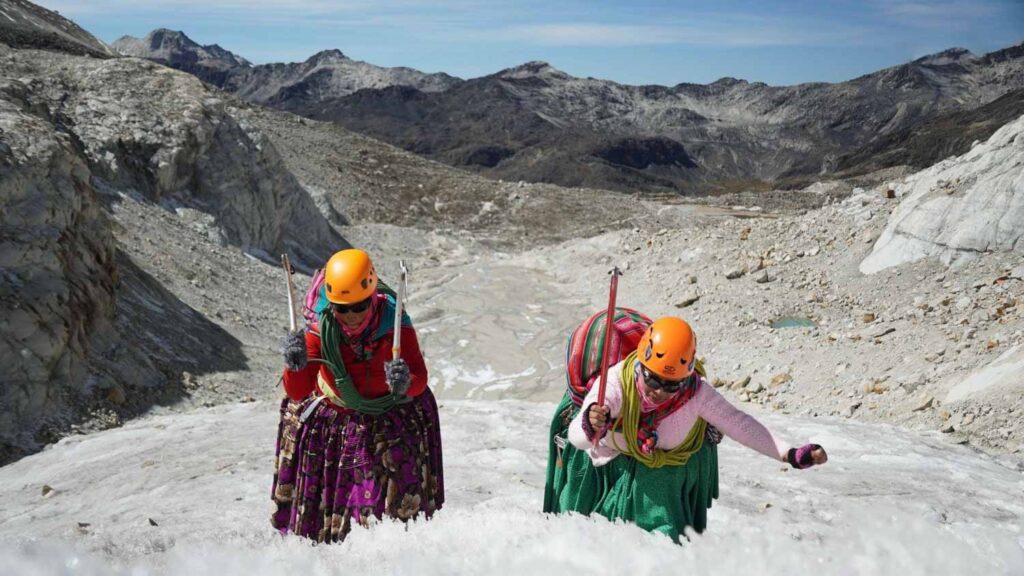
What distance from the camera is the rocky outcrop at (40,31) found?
1918cm

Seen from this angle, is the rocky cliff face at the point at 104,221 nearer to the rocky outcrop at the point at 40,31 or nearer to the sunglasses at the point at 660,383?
the rocky outcrop at the point at 40,31

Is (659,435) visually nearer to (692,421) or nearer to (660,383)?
(692,421)

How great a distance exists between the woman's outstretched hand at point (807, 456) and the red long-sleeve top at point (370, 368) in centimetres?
152

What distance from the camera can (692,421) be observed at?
3.10 meters

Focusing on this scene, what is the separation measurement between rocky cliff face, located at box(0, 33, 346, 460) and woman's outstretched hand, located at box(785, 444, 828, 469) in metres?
6.03

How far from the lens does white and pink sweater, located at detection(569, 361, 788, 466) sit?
3066 mm

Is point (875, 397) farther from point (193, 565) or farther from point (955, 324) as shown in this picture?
point (193, 565)

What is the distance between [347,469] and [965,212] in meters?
9.69

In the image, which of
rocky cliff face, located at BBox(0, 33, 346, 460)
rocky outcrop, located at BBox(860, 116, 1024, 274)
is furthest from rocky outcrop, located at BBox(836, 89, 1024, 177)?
rocky cliff face, located at BBox(0, 33, 346, 460)

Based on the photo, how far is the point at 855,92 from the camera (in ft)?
444

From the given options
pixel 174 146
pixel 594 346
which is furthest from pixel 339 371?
pixel 174 146

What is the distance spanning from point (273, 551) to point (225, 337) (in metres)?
8.81

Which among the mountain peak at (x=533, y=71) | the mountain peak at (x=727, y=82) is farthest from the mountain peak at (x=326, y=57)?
the mountain peak at (x=727, y=82)

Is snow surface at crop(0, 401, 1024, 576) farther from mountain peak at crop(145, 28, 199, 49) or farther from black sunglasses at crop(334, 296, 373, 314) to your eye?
mountain peak at crop(145, 28, 199, 49)
